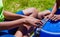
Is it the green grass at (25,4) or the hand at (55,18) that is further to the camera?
the green grass at (25,4)

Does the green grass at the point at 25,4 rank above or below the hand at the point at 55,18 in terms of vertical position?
below

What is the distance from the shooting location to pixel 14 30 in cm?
223

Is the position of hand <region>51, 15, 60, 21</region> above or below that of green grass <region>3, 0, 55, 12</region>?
above

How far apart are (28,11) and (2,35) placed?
46 centimetres

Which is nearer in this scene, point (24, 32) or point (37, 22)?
point (37, 22)

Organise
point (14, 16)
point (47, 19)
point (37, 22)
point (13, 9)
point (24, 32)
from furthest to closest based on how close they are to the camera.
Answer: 1. point (13, 9)
2. point (14, 16)
3. point (24, 32)
4. point (47, 19)
5. point (37, 22)

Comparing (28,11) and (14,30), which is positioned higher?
(28,11)

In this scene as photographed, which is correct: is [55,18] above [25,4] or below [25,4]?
above

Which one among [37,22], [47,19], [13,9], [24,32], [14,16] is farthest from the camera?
[13,9]

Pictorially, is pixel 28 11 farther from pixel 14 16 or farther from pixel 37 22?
pixel 37 22

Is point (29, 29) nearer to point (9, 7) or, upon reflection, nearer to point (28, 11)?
point (28, 11)

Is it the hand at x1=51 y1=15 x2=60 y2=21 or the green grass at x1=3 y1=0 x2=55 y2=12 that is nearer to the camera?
the hand at x1=51 y1=15 x2=60 y2=21

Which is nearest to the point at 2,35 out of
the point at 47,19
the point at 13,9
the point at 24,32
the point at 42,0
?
the point at 24,32

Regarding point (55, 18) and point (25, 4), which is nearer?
point (55, 18)
